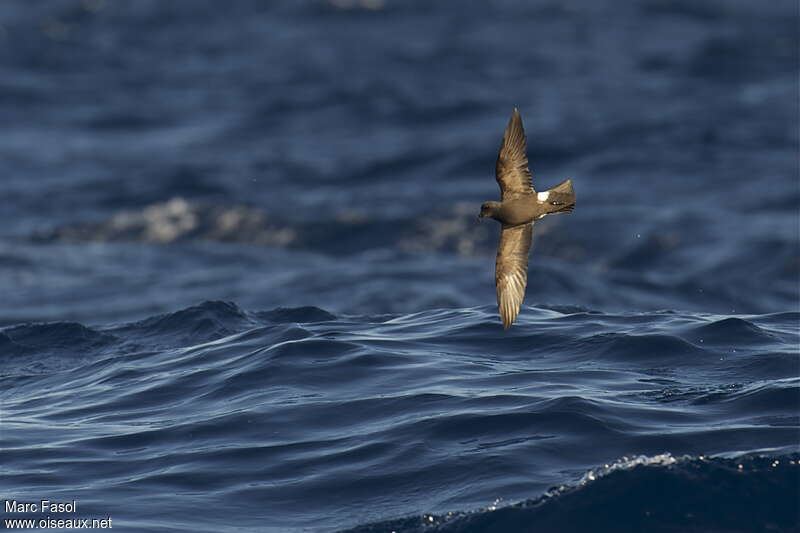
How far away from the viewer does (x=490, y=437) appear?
9.44 meters

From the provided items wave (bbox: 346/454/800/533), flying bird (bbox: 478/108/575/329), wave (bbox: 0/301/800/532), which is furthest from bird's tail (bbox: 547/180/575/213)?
wave (bbox: 346/454/800/533)

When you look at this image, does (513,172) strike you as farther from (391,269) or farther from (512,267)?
(391,269)

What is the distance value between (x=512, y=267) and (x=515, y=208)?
564 mm

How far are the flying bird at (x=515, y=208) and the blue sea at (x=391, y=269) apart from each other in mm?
734

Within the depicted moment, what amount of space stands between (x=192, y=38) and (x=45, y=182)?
13069 mm

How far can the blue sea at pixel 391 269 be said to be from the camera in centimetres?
897

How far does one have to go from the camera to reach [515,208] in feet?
34.6

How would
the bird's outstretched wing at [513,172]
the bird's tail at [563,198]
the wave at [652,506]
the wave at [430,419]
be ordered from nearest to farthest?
the wave at [652,506] → the wave at [430,419] → the bird's tail at [563,198] → the bird's outstretched wing at [513,172]

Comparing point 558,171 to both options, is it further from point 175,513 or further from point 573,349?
point 175,513

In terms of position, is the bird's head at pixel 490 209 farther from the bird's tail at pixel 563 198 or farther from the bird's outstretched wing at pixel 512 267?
the bird's tail at pixel 563 198

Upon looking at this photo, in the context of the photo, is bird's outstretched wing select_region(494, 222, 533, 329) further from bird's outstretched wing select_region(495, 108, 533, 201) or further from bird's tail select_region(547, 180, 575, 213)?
bird's tail select_region(547, 180, 575, 213)

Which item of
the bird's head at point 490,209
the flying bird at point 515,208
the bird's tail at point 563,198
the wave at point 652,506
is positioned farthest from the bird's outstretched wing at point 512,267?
the wave at point 652,506

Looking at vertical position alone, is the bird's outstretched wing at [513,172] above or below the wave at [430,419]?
above

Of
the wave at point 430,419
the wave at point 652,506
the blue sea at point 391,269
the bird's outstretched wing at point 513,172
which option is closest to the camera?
the wave at point 652,506
